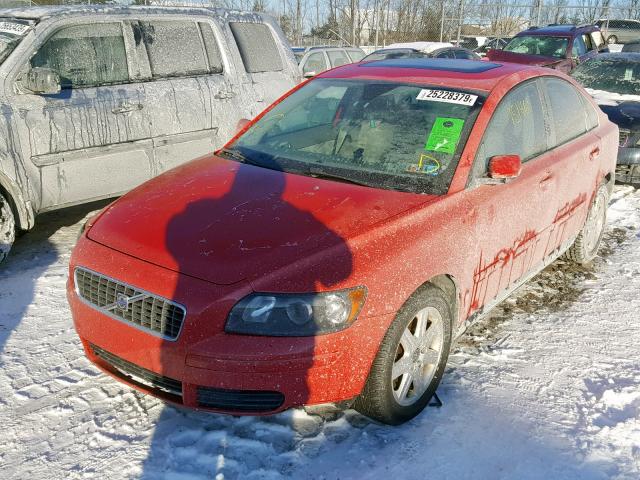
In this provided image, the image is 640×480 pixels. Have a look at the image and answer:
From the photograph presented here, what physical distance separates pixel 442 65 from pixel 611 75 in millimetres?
6443

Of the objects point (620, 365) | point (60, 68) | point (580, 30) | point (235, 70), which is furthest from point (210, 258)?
point (580, 30)

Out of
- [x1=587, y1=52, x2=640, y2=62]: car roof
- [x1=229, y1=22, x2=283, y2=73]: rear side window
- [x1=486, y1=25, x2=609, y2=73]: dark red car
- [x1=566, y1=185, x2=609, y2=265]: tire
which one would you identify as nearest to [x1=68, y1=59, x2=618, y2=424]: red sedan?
[x1=566, y1=185, x2=609, y2=265]: tire

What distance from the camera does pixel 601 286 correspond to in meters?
4.81

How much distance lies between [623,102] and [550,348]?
5724 millimetres

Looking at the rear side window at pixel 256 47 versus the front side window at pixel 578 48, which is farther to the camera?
the front side window at pixel 578 48

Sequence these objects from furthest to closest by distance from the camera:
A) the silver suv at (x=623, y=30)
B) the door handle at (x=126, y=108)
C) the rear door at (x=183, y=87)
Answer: the silver suv at (x=623, y=30) → the rear door at (x=183, y=87) → the door handle at (x=126, y=108)

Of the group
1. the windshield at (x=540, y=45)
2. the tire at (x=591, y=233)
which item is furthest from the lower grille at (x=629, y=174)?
the windshield at (x=540, y=45)

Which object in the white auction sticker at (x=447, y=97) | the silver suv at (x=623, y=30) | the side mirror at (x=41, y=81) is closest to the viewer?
the white auction sticker at (x=447, y=97)

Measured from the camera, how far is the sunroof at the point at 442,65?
3.87 metres

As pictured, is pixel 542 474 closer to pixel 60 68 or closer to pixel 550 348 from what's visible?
pixel 550 348

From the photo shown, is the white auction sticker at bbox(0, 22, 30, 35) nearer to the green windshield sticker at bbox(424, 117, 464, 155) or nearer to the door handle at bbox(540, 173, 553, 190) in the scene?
the green windshield sticker at bbox(424, 117, 464, 155)

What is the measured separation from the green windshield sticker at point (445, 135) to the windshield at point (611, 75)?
654cm

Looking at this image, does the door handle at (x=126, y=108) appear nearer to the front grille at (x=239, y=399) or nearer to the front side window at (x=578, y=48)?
the front grille at (x=239, y=399)

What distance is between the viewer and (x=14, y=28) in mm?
4832
